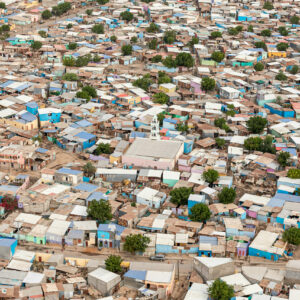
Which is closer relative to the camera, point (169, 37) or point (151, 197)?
point (151, 197)

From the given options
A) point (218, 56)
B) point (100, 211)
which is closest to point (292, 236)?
point (100, 211)

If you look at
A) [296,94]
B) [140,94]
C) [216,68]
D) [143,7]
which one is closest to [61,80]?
[140,94]

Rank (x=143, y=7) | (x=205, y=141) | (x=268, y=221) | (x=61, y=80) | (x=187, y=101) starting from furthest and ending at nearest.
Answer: (x=143, y=7) → (x=61, y=80) → (x=187, y=101) → (x=205, y=141) → (x=268, y=221)

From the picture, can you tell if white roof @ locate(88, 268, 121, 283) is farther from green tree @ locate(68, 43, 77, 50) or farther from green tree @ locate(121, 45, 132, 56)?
green tree @ locate(68, 43, 77, 50)

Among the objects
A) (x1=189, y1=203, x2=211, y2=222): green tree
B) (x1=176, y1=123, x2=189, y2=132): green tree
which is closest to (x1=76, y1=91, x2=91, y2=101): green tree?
(x1=176, y1=123, x2=189, y2=132): green tree

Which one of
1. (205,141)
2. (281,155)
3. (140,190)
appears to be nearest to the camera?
(140,190)

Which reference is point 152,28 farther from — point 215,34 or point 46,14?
point 46,14

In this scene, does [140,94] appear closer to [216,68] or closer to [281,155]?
[216,68]
